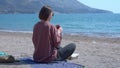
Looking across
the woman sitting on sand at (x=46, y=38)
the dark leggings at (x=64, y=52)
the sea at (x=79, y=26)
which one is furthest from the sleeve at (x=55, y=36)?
the sea at (x=79, y=26)

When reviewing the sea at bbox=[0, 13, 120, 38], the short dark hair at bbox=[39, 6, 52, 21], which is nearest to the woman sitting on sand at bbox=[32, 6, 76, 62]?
the short dark hair at bbox=[39, 6, 52, 21]

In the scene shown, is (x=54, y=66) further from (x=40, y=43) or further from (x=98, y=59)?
(x=98, y=59)

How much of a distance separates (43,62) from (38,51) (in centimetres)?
25

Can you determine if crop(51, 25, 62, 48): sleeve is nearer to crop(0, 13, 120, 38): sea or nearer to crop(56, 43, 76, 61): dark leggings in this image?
crop(56, 43, 76, 61): dark leggings

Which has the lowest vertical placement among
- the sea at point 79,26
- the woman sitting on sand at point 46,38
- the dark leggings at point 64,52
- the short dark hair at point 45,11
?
the sea at point 79,26

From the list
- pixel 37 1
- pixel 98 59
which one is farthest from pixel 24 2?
pixel 98 59

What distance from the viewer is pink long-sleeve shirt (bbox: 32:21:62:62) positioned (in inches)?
309

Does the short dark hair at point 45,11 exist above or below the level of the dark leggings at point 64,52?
above

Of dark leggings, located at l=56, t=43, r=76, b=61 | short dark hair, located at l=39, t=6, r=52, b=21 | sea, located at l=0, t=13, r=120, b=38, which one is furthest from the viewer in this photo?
sea, located at l=0, t=13, r=120, b=38

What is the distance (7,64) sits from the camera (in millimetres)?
8016

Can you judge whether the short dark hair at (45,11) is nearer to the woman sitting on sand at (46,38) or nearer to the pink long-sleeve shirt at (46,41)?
the woman sitting on sand at (46,38)

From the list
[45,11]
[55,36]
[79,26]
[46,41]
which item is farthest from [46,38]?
[79,26]

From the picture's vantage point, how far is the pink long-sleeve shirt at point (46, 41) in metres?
7.84

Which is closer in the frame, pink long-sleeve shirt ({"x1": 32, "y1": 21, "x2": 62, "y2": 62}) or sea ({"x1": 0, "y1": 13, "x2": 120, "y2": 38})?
pink long-sleeve shirt ({"x1": 32, "y1": 21, "x2": 62, "y2": 62})
